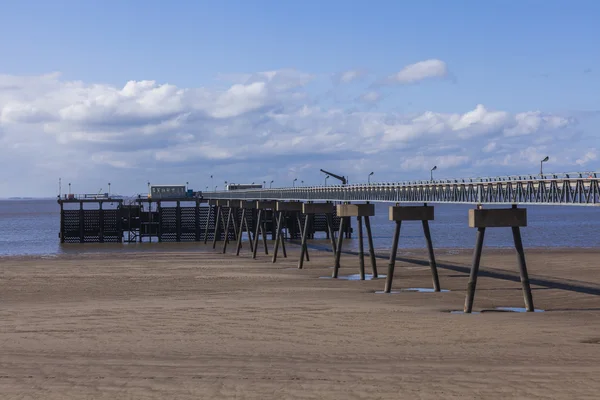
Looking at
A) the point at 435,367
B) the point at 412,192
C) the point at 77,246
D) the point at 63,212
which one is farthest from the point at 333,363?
the point at 63,212

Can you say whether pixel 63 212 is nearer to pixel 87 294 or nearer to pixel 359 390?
pixel 87 294

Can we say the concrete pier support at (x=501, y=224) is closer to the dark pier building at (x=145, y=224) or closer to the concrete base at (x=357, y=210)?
the concrete base at (x=357, y=210)

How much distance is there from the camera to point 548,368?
16250mm

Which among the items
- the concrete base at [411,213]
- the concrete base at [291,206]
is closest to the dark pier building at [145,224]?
the concrete base at [291,206]

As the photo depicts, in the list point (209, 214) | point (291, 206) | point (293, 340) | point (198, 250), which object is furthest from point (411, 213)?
point (209, 214)

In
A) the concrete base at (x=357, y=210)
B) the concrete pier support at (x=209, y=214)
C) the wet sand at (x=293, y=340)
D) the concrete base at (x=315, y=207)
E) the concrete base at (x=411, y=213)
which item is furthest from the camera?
the concrete pier support at (x=209, y=214)

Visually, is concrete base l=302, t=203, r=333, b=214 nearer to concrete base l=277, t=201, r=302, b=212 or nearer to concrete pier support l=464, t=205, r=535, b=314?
concrete base l=277, t=201, r=302, b=212

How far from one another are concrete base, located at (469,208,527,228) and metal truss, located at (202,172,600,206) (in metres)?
2.54

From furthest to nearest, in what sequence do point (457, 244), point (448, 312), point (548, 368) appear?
point (457, 244)
point (448, 312)
point (548, 368)

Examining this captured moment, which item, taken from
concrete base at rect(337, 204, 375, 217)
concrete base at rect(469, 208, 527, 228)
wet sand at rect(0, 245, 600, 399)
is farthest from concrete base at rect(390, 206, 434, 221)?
concrete base at rect(469, 208, 527, 228)

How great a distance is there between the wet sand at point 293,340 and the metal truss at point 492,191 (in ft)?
11.4

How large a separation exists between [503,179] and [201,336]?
18833 mm

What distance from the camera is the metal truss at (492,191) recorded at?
29.5 meters

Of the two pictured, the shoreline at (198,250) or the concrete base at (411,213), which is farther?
the shoreline at (198,250)
